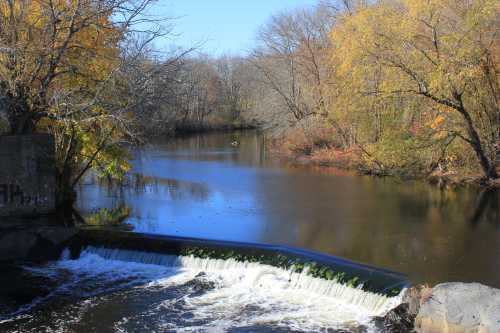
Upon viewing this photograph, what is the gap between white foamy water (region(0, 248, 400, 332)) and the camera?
7824mm

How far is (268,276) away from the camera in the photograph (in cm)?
941

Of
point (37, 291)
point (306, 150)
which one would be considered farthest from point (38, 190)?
point (306, 150)

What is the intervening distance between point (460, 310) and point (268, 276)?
331 cm

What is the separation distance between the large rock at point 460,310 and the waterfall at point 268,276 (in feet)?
2.24

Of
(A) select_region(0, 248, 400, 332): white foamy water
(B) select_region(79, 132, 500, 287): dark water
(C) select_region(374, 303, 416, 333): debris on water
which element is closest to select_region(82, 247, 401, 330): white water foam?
(A) select_region(0, 248, 400, 332): white foamy water

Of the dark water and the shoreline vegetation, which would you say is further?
the shoreline vegetation

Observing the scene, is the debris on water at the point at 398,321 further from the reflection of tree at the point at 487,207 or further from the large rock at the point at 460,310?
the reflection of tree at the point at 487,207

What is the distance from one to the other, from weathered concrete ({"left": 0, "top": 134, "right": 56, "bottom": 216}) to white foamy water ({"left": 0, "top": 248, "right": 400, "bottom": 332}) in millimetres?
1846

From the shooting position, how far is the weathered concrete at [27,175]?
11.4 meters

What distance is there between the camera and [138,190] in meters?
17.7

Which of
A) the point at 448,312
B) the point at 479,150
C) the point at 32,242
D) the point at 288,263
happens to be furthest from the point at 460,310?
the point at 479,150

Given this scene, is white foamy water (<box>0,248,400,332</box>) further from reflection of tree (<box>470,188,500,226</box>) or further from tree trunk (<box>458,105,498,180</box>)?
tree trunk (<box>458,105,498,180</box>)

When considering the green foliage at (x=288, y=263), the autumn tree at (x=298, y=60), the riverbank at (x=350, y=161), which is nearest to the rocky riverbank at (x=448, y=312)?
the green foliage at (x=288, y=263)

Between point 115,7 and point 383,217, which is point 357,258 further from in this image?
point 115,7
